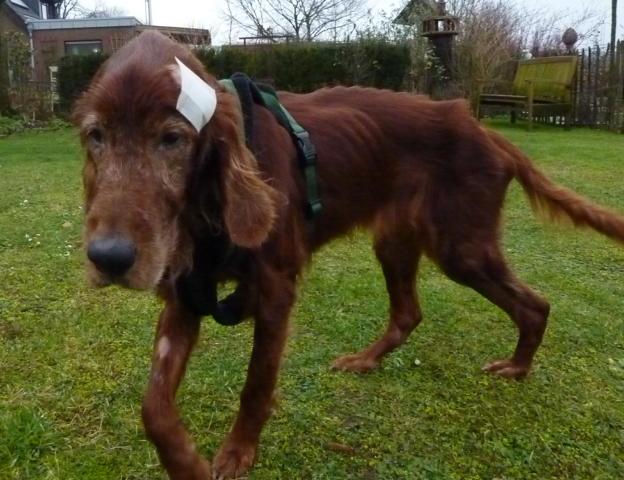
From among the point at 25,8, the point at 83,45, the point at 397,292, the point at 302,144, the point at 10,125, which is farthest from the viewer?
the point at 25,8

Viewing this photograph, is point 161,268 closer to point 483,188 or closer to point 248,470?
point 248,470

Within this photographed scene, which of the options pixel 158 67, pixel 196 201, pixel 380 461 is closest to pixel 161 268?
pixel 196 201

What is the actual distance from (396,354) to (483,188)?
868mm

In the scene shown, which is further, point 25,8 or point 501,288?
point 25,8

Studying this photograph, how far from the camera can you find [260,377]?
2.45 m

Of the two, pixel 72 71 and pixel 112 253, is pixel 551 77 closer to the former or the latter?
pixel 72 71

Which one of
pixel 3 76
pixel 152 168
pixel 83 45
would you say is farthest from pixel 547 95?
pixel 83 45

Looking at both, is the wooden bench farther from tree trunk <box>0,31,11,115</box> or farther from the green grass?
the green grass

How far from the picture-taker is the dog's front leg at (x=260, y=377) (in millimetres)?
2391

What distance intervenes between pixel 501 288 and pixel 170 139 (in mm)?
1762

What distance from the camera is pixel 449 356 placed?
3.33 m

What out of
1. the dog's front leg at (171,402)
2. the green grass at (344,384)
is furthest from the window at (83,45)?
the dog's front leg at (171,402)

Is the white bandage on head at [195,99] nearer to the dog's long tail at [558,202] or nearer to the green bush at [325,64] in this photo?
the dog's long tail at [558,202]

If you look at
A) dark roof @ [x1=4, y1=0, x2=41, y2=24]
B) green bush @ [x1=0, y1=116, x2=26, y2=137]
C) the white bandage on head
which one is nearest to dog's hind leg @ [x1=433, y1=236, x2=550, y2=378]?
the white bandage on head
